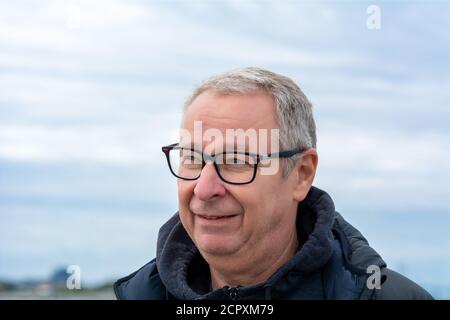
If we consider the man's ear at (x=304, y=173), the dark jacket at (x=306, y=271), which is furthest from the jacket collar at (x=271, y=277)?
the man's ear at (x=304, y=173)

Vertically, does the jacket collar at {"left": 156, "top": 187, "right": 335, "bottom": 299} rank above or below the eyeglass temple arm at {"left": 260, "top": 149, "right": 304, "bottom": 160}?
below

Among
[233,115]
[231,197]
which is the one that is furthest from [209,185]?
[233,115]

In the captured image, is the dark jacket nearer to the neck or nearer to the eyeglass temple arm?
the neck

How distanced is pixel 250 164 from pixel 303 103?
19.4 inches

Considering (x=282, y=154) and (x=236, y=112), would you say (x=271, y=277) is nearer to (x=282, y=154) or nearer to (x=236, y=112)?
(x=282, y=154)

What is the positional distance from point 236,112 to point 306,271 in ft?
3.11

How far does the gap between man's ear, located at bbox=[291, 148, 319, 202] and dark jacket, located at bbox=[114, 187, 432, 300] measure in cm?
15

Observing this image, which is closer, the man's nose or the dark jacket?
the man's nose

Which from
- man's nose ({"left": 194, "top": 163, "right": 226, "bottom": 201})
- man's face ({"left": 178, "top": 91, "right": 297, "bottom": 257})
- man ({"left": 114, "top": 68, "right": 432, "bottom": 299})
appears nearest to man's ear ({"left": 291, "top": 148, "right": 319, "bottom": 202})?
man ({"left": 114, "top": 68, "right": 432, "bottom": 299})

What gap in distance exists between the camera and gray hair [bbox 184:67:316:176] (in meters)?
4.62

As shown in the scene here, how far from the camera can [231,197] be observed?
4500 millimetres

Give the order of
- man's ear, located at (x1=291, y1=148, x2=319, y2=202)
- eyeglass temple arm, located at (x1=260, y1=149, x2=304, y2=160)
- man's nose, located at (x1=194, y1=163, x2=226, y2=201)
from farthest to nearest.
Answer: man's ear, located at (x1=291, y1=148, x2=319, y2=202)
eyeglass temple arm, located at (x1=260, y1=149, x2=304, y2=160)
man's nose, located at (x1=194, y1=163, x2=226, y2=201)
